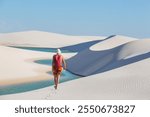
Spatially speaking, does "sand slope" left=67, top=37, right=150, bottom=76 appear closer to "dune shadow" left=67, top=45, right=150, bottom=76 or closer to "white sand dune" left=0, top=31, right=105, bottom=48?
"dune shadow" left=67, top=45, right=150, bottom=76

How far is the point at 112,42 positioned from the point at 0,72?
2833cm

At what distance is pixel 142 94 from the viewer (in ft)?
47.5

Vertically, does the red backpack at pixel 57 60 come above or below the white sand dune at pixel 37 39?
below

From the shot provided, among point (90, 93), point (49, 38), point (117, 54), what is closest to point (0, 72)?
point (117, 54)

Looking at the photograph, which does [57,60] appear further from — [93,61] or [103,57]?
[103,57]

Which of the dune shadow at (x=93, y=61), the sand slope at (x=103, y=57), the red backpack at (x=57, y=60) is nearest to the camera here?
the red backpack at (x=57, y=60)

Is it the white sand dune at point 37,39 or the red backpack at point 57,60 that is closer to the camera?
the red backpack at point 57,60

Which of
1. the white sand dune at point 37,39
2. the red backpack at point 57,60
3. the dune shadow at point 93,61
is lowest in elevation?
the red backpack at point 57,60

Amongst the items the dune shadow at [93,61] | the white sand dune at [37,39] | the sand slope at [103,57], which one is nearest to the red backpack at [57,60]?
the dune shadow at [93,61]

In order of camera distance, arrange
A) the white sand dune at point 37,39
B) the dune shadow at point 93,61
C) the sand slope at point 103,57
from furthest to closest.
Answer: the white sand dune at point 37,39 < the sand slope at point 103,57 < the dune shadow at point 93,61

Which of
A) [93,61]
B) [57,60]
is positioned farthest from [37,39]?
[57,60]

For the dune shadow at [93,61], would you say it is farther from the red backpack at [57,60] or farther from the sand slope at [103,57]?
the red backpack at [57,60]

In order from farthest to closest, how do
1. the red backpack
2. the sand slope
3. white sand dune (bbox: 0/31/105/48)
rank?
white sand dune (bbox: 0/31/105/48) < the sand slope < the red backpack

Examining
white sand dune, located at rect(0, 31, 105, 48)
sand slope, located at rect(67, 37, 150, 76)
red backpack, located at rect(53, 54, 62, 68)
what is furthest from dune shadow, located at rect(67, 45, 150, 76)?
white sand dune, located at rect(0, 31, 105, 48)
